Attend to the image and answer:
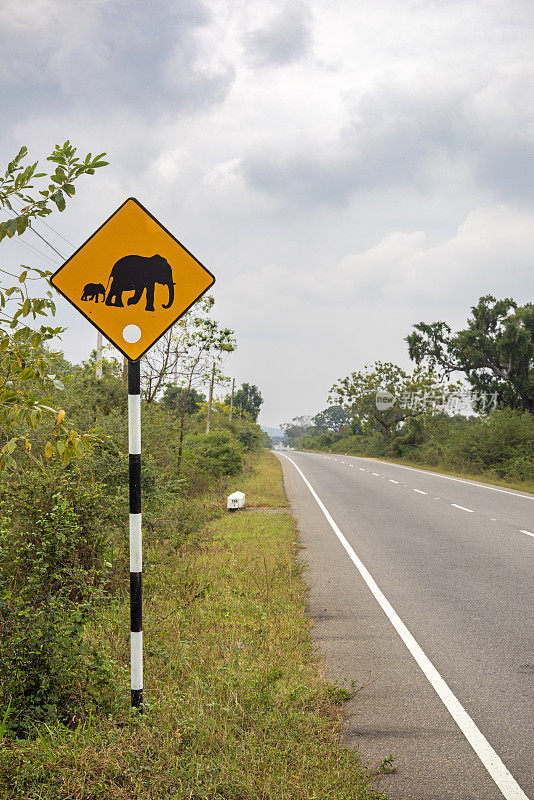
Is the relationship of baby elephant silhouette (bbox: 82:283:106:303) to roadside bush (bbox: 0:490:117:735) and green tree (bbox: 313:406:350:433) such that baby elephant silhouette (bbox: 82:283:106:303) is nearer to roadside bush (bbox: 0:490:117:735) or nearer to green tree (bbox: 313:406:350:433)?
roadside bush (bbox: 0:490:117:735)

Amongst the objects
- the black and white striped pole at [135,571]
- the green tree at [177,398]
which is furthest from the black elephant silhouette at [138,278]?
the green tree at [177,398]

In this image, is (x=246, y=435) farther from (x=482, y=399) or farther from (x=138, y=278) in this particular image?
(x=138, y=278)

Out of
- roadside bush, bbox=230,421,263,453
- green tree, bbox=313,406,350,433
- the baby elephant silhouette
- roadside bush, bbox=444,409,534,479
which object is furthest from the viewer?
green tree, bbox=313,406,350,433

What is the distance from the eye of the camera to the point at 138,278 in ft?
12.4

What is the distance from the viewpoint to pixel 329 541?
1095 cm

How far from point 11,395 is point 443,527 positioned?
1118cm

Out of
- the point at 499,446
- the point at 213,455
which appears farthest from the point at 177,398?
the point at 499,446

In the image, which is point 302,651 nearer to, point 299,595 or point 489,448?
point 299,595

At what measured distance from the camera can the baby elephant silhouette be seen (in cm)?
372

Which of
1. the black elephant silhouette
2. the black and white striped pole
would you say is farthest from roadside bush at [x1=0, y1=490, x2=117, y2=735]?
the black elephant silhouette

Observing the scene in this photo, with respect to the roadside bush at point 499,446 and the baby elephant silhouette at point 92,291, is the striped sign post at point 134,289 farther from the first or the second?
the roadside bush at point 499,446

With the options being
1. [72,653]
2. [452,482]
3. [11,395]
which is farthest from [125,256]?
[452,482]

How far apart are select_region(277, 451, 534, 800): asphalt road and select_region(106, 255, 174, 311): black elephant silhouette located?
323cm

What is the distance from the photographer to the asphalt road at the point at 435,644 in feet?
11.8
